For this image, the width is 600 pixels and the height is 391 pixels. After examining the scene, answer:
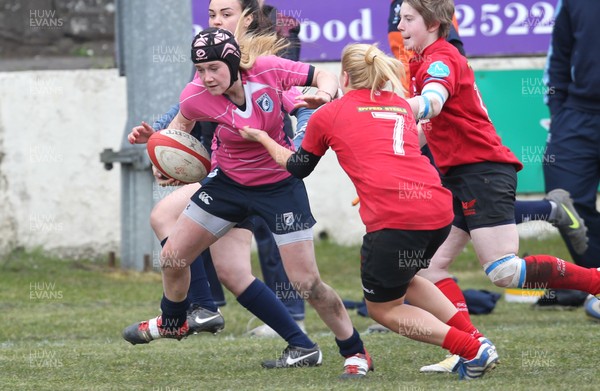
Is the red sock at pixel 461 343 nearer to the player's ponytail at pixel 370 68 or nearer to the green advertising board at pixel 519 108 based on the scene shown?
the player's ponytail at pixel 370 68

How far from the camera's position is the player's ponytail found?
215 inches

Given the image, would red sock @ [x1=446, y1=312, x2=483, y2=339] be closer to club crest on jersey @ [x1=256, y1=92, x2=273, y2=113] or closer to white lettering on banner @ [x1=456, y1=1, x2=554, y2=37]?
club crest on jersey @ [x1=256, y1=92, x2=273, y2=113]

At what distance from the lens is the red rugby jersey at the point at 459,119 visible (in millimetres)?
5879

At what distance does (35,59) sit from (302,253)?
279 inches

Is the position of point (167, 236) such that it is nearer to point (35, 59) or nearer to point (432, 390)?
point (432, 390)

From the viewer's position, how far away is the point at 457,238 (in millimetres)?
6246

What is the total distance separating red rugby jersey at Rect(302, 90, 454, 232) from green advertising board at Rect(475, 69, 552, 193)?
6126 millimetres

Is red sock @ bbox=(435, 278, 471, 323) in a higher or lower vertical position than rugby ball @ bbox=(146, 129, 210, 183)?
lower

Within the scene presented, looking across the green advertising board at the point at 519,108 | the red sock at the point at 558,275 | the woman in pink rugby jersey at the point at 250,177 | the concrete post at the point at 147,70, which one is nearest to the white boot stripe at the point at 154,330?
the woman in pink rugby jersey at the point at 250,177

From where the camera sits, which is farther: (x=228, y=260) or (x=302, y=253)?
(x=228, y=260)

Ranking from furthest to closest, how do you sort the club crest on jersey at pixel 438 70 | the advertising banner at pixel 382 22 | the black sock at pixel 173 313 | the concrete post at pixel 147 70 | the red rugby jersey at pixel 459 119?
the advertising banner at pixel 382 22
the concrete post at pixel 147 70
the black sock at pixel 173 313
the red rugby jersey at pixel 459 119
the club crest on jersey at pixel 438 70

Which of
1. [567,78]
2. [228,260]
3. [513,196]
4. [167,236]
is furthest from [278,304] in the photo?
[567,78]

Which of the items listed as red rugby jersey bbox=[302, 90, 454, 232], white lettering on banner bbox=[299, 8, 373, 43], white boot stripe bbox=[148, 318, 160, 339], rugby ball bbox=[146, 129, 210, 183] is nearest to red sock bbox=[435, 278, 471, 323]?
red rugby jersey bbox=[302, 90, 454, 232]

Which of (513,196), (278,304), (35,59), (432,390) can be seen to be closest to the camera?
(432,390)
